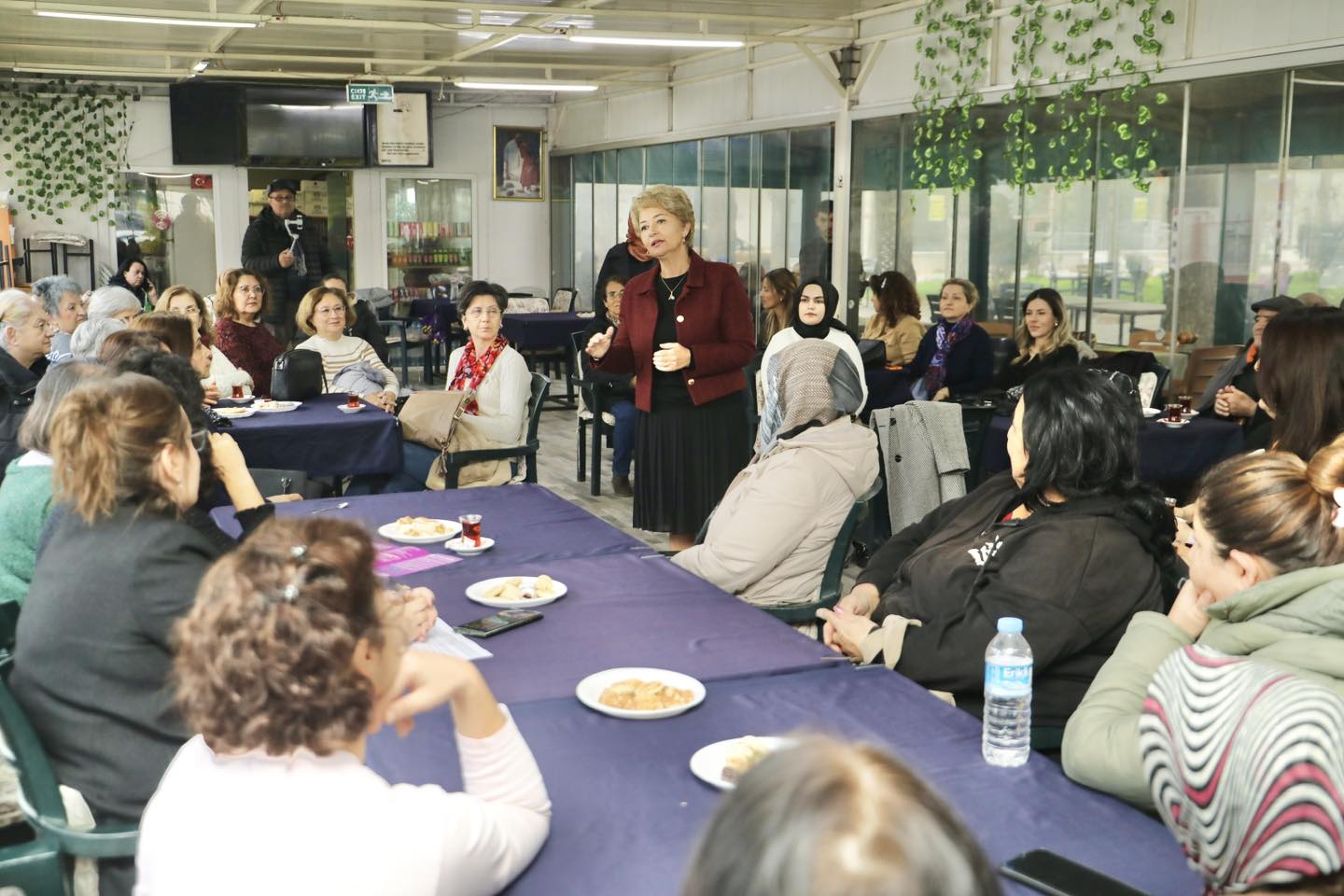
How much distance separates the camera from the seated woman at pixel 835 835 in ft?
2.29

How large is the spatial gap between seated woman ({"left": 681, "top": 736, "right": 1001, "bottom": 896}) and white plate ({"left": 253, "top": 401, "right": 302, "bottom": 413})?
553 centimetres

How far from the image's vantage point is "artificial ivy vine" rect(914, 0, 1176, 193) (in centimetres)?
804

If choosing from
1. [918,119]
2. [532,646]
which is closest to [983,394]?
[918,119]

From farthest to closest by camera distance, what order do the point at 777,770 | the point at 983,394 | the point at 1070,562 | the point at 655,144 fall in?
the point at 655,144 < the point at 983,394 < the point at 1070,562 < the point at 777,770

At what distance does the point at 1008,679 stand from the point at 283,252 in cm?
904

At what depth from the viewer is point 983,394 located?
686 centimetres

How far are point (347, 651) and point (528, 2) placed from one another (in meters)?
9.29

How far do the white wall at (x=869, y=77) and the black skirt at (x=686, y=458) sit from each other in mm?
4303

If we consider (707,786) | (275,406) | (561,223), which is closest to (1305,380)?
(707,786)

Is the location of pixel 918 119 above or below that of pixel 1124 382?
above

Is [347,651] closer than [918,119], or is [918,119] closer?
[347,651]

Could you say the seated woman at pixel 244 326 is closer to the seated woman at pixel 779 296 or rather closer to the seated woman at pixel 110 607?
the seated woman at pixel 779 296

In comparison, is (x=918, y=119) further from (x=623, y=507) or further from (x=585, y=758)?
(x=585, y=758)

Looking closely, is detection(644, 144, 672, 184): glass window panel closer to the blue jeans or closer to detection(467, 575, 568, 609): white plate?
the blue jeans
